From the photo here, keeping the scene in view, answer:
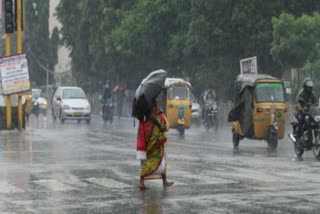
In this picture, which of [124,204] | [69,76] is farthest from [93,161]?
[69,76]

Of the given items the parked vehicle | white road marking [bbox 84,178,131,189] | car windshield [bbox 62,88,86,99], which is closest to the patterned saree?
white road marking [bbox 84,178,131,189]

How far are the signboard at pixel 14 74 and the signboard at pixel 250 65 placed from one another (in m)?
9.19

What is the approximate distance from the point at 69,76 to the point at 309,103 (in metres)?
75.4

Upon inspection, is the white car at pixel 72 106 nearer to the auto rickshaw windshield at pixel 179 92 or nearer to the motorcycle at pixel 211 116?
the motorcycle at pixel 211 116

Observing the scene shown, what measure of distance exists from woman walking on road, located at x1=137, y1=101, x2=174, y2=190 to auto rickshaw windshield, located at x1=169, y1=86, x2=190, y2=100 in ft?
67.8

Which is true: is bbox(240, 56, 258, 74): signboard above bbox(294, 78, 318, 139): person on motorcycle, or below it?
above

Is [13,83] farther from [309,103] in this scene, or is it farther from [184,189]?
[184,189]

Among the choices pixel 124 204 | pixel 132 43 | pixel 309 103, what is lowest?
pixel 124 204

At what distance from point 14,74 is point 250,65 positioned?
9939mm

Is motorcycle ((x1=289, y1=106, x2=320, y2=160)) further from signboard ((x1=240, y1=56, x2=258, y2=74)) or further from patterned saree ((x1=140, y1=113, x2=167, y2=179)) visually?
signboard ((x1=240, y1=56, x2=258, y2=74))

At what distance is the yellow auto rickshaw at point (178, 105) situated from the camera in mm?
33294

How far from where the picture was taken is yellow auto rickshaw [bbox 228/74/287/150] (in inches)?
974

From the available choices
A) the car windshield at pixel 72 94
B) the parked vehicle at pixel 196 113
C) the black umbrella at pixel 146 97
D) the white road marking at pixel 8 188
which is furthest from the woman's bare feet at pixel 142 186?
the car windshield at pixel 72 94

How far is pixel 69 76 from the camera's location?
95188mm
